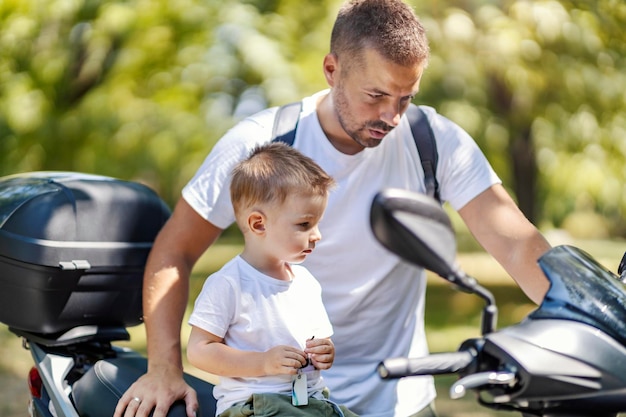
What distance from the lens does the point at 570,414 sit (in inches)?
58.1

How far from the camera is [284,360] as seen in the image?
1.99 metres

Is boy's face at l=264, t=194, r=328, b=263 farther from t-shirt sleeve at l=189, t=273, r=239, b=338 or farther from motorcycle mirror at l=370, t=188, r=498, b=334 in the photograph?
motorcycle mirror at l=370, t=188, r=498, b=334

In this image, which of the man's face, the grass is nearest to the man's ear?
the man's face

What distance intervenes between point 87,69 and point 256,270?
20.8 ft

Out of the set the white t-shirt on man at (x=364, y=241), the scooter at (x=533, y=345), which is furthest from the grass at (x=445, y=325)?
the scooter at (x=533, y=345)

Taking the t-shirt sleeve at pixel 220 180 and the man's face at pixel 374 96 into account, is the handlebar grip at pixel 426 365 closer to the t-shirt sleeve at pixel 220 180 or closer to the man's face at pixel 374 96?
the man's face at pixel 374 96

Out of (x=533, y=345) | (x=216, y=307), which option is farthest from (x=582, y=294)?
(x=216, y=307)

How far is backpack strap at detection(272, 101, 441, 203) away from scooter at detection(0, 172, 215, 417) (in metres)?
0.51

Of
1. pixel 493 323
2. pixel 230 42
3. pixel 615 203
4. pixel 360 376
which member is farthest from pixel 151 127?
pixel 493 323

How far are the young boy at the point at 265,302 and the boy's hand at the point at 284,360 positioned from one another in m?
0.06

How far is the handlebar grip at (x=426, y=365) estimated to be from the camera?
1.51 metres

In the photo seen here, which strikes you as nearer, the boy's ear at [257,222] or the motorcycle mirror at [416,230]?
the motorcycle mirror at [416,230]

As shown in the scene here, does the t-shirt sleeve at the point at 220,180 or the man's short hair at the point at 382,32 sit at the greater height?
the man's short hair at the point at 382,32

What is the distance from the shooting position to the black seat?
2449 mm
